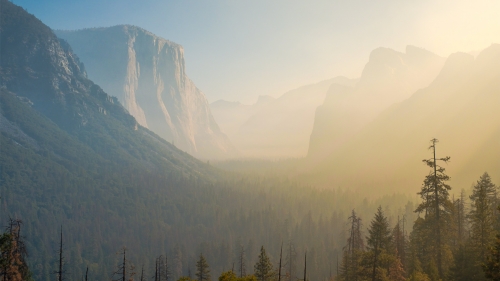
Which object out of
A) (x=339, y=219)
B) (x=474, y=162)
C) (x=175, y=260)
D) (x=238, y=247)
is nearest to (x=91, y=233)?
(x=175, y=260)

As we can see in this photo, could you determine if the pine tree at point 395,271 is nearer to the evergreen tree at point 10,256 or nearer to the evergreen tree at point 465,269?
the evergreen tree at point 465,269

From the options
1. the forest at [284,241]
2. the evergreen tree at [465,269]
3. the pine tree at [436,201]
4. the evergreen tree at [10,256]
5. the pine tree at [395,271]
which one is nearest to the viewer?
the evergreen tree at [10,256]

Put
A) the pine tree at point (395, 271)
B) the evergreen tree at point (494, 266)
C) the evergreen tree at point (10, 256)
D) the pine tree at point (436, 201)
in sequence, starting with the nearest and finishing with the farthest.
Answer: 1. the evergreen tree at point (494, 266)
2. the evergreen tree at point (10, 256)
3. the pine tree at point (436, 201)
4. the pine tree at point (395, 271)

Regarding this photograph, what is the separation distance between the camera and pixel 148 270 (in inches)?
4080

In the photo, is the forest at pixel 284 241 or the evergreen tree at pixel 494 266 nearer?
the evergreen tree at pixel 494 266

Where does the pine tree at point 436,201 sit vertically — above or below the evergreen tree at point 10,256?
above

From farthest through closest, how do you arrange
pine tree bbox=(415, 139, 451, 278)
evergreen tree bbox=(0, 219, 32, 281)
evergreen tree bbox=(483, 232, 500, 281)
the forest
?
the forest
pine tree bbox=(415, 139, 451, 278)
evergreen tree bbox=(0, 219, 32, 281)
evergreen tree bbox=(483, 232, 500, 281)

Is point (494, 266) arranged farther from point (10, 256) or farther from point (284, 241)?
point (284, 241)

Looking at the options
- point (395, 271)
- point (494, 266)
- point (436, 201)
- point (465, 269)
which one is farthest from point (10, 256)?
point (465, 269)

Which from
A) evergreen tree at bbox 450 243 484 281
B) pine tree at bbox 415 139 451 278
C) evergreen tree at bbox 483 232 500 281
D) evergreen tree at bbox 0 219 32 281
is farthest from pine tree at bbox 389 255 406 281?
evergreen tree at bbox 0 219 32 281

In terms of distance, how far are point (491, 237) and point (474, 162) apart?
560 ft

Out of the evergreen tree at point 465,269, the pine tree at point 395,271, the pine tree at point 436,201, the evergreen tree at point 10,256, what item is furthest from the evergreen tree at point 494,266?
the evergreen tree at point 10,256

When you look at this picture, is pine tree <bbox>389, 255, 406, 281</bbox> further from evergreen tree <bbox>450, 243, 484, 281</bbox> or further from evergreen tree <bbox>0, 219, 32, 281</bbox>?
evergreen tree <bbox>0, 219, 32, 281</bbox>

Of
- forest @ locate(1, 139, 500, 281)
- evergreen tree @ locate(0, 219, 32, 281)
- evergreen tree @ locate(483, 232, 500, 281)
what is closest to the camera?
evergreen tree @ locate(483, 232, 500, 281)
